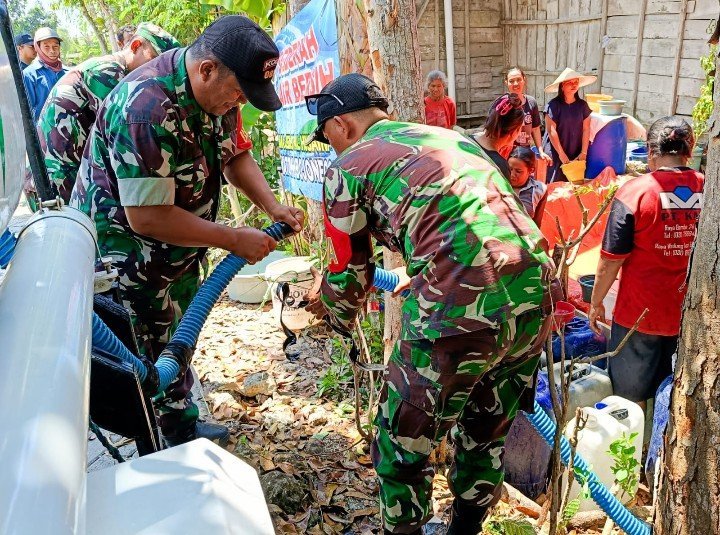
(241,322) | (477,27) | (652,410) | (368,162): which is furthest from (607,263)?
(477,27)

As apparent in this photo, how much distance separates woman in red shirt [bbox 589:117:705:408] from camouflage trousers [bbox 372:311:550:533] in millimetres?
1598

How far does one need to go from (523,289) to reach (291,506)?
1774 mm

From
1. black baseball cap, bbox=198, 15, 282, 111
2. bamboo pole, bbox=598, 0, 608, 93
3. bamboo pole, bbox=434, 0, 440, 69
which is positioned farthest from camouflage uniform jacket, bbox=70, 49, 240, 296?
bamboo pole, bbox=434, 0, 440, 69

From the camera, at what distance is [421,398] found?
89.0 inches

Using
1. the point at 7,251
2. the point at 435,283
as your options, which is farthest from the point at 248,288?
the point at 7,251

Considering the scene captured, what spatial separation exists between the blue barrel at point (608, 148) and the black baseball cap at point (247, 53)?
667 centimetres

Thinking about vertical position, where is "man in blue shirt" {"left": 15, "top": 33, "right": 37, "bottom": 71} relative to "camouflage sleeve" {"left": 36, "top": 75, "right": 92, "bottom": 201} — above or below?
above

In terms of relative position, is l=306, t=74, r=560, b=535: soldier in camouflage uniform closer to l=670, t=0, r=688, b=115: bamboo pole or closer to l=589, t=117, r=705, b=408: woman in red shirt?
l=589, t=117, r=705, b=408: woman in red shirt

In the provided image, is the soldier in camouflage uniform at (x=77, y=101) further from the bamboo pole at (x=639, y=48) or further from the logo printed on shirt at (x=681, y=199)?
the bamboo pole at (x=639, y=48)

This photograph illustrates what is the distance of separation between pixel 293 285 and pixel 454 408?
2.71 meters

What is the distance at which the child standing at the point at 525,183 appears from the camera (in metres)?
4.91

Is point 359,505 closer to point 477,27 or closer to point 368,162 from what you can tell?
point 368,162

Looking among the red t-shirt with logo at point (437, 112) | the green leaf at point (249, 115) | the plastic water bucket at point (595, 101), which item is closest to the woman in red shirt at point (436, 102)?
the red t-shirt with logo at point (437, 112)

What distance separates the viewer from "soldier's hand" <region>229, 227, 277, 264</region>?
2.81 metres
